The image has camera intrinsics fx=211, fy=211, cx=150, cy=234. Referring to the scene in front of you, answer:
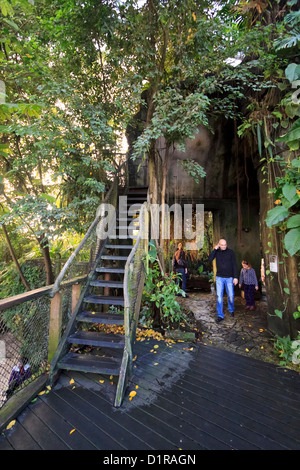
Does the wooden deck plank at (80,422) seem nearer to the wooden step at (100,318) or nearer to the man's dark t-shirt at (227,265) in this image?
the wooden step at (100,318)

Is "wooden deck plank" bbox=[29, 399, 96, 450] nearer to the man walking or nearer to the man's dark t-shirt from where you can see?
the man walking

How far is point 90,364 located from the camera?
113 inches

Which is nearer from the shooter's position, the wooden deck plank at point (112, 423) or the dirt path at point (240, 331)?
the wooden deck plank at point (112, 423)

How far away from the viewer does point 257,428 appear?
2.11 meters

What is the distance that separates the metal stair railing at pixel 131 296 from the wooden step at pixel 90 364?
0.56ft

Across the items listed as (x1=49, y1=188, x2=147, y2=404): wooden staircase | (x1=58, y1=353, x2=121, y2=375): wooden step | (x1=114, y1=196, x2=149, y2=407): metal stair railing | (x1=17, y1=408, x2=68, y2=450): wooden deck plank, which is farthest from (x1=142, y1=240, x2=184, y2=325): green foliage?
(x1=17, y1=408, x2=68, y2=450): wooden deck plank

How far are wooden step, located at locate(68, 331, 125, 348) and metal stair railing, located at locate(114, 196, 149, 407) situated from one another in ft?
0.70

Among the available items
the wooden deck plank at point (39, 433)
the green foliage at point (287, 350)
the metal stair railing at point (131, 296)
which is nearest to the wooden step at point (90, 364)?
the metal stair railing at point (131, 296)

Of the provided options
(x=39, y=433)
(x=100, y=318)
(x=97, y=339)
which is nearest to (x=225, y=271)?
(x=100, y=318)

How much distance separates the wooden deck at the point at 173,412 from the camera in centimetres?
195

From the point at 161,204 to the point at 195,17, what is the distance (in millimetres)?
3750

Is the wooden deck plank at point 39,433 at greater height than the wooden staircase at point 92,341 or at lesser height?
lesser

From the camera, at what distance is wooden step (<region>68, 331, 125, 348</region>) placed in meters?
2.98

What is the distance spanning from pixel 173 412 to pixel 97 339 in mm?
1473
